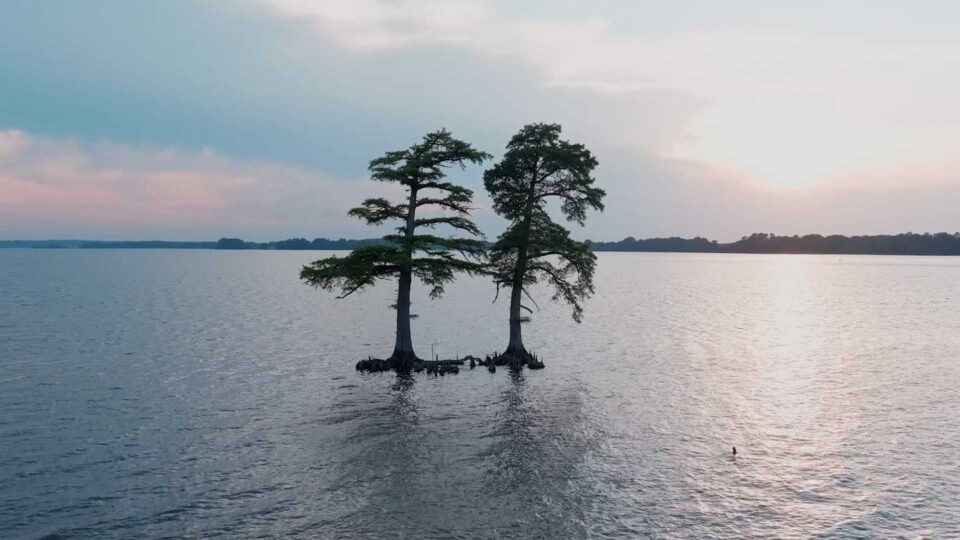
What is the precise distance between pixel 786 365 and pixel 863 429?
2147cm

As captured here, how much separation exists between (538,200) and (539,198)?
0.29 meters

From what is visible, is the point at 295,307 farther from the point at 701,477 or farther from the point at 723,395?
the point at 701,477

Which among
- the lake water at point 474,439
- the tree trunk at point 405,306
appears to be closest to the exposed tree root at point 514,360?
the lake water at point 474,439

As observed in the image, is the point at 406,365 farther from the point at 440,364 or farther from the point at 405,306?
the point at 405,306

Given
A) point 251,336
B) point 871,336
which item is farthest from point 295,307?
point 871,336

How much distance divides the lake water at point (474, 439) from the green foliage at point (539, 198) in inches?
367

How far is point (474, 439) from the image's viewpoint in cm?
2894

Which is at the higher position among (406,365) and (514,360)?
(514,360)

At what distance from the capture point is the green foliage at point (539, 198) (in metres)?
44.9

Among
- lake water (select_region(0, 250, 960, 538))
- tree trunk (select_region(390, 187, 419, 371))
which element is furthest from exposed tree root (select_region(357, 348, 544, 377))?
lake water (select_region(0, 250, 960, 538))

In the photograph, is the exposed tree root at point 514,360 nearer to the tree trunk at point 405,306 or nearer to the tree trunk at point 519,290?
the tree trunk at point 519,290

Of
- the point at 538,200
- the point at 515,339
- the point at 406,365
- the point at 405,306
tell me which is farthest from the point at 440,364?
the point at 538,200

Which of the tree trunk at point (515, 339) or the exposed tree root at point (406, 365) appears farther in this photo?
the tree trunk at point (515, 339)

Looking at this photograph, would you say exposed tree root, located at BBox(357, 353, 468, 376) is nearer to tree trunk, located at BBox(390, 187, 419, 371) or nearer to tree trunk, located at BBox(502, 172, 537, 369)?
tree trunk, located at BBox(390, 187, 419, 371)
